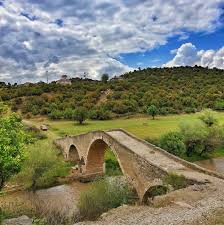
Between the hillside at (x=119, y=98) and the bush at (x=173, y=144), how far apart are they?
2063 cm

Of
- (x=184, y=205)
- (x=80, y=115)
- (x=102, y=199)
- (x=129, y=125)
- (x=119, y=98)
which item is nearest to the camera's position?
(x=184, y=205)

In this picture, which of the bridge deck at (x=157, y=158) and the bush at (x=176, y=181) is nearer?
the bush at (x=176, y=181)

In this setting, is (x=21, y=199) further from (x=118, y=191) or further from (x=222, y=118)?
(x=222, y=118)

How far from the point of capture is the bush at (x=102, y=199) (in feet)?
68.3

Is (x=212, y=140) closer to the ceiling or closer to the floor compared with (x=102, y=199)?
closer to the ceiling

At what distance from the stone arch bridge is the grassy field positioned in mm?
10047

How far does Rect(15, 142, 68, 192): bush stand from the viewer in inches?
1300

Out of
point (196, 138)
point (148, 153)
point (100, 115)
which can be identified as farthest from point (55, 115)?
point (148, 153)

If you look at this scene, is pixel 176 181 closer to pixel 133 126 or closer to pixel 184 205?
pixel 184 205

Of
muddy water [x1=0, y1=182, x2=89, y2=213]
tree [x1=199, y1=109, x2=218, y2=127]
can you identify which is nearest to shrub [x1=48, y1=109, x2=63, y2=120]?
tree [x1=199, y1=109, x2=218, y2=127]

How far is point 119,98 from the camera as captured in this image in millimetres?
72375

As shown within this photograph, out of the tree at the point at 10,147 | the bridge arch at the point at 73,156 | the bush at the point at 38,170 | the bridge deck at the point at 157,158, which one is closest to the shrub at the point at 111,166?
the bridge arch at the point at 73,156

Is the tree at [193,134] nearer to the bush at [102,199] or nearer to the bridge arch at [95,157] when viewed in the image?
the bridge arch at [95,157]

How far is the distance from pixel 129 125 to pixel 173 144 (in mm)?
14869
